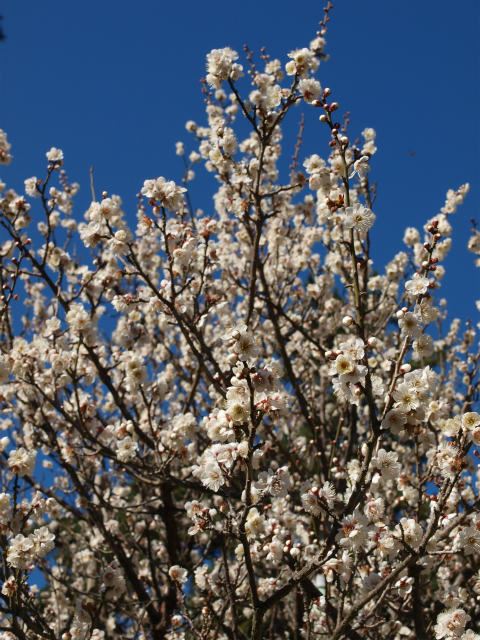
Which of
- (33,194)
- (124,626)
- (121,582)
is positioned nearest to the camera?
(121,582)

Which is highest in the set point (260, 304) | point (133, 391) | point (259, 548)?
point (260, 304)

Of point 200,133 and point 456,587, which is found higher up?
point 200,133

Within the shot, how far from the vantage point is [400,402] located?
2.87m

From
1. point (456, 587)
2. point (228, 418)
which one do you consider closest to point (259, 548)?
point (456, 587)

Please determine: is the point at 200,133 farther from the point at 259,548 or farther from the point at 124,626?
the point at 124,626

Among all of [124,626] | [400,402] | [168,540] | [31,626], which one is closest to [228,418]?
[400,402]

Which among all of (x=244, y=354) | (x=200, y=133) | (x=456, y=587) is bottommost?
(x=456, y=587)

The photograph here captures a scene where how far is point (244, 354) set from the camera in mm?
2715

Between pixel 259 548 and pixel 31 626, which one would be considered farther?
pixel 259 548

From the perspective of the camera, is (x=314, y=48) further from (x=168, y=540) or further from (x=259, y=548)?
(x=168, y=540)

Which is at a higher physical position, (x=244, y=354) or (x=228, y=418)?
(x=244, y=354)

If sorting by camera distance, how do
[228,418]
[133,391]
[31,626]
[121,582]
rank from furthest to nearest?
1. [133,391]
2. [121,582]
3. [31,626]
4. [228,418]

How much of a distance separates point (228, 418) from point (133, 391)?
220cm

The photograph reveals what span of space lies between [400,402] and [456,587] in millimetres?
2095
